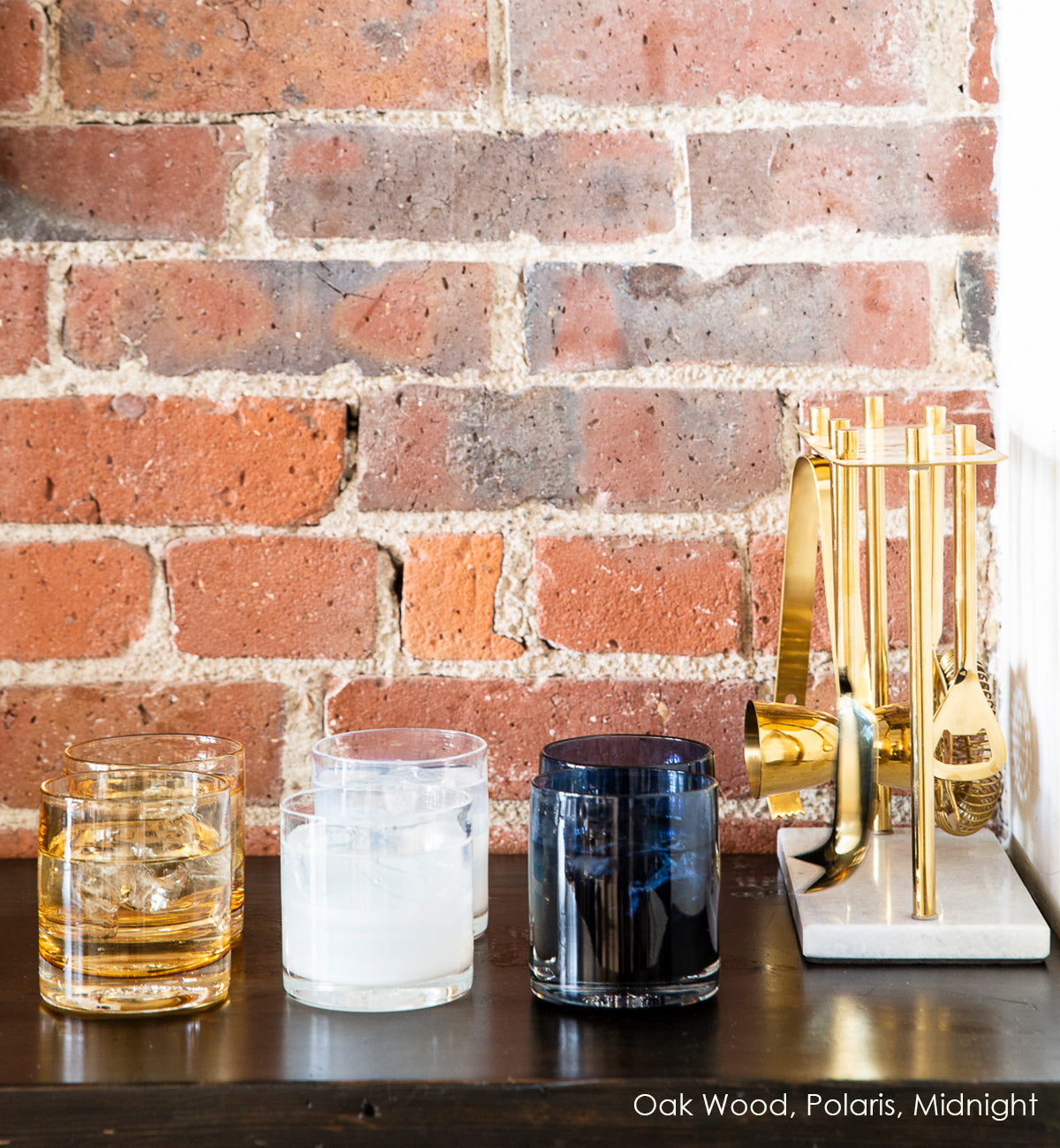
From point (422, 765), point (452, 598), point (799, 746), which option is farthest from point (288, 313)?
point (799, 746)

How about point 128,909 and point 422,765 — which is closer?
point 128,909

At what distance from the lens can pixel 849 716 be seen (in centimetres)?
63

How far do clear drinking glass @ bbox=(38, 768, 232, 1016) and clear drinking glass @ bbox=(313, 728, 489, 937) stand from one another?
0.34 feet

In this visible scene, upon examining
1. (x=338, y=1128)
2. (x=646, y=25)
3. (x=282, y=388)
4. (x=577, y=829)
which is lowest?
(x=338, y=1128)

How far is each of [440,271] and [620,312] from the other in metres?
0.12

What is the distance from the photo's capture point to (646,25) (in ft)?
2.62

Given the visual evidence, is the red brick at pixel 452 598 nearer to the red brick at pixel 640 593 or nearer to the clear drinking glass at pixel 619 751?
the red brick at pixel 640 593

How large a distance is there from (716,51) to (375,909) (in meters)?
0.57

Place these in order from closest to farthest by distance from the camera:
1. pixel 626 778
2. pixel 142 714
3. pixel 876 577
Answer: pixel 626 778
pixel 876 577
pixel 142 714

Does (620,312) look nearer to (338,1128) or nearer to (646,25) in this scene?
(646,25)

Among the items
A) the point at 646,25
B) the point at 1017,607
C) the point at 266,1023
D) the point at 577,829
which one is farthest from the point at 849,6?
the point at 266,1023

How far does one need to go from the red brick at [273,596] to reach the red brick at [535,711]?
0.04m

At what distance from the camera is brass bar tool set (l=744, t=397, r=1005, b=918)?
62 cm

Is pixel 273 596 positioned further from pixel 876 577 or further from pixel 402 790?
pixel 876 577
